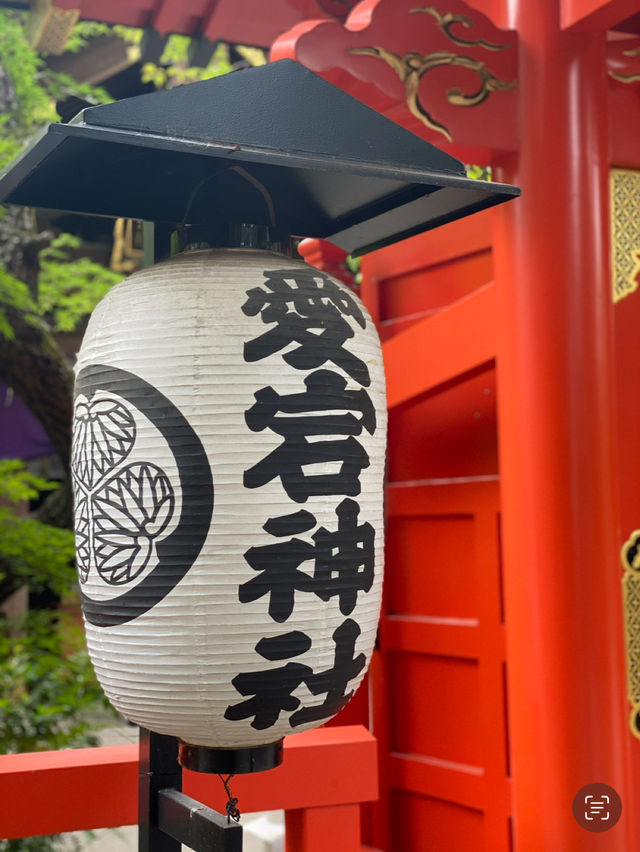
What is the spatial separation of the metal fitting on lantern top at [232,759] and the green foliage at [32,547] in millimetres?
3773

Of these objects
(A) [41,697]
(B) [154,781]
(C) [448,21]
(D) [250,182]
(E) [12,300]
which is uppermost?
(E) [12,300]

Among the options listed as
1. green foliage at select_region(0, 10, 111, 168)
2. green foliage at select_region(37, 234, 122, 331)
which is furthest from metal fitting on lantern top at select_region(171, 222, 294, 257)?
green foliage at select_region(37, 234, 122, 331)

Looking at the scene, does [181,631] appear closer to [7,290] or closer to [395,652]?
[395,652]

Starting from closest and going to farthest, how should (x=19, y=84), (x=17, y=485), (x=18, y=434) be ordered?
(x=17, y=485), (x=19, y=84), (x=18, y=434)

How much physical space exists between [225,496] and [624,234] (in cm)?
185

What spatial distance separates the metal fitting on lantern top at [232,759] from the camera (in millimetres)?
1661

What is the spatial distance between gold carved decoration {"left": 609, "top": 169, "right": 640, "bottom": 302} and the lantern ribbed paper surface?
1493mm

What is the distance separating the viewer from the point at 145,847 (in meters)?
1.83

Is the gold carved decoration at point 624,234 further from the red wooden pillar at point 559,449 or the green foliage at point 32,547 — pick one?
the green foliage at point 32,547

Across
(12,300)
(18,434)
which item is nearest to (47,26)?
(12,300)

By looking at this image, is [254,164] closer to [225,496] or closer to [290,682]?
[225,496]

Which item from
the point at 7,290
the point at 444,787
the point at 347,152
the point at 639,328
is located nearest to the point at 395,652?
the point at 444,787

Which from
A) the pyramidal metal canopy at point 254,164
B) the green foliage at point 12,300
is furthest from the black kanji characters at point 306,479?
the green foliage at point 12,300

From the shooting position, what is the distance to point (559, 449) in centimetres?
270
